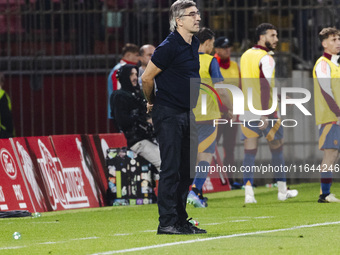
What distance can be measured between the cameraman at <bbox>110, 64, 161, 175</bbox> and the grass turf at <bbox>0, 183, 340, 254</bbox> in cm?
72

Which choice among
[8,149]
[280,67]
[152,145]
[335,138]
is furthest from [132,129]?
[280,67]

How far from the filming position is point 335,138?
1156 centimetres

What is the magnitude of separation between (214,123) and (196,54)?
377 cm

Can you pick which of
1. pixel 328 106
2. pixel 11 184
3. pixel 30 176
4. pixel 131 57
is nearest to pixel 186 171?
pixel 328 106

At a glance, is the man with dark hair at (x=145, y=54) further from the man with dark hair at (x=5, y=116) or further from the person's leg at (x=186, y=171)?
the person's leg at (x=186, y=171)

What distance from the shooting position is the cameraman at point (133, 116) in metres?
12.4

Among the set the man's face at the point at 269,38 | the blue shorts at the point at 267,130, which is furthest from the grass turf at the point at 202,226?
the man's face at the point at 269,38

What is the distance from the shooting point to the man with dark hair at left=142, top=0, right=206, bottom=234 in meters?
8.16

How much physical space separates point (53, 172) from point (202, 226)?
11.2 ft

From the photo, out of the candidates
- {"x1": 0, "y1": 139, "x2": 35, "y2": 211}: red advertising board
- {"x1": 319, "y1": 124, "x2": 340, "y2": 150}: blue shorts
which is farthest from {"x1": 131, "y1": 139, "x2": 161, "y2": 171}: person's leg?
{"x1": 319, "y1": 124, "x2": 340, "y2": 150}: blue shorts

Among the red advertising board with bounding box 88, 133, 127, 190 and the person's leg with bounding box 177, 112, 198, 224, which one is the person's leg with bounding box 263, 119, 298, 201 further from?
the person's leg with bounding box 177, 112, 198, 224

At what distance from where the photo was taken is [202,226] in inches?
363

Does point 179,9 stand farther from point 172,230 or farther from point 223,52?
point 223,52

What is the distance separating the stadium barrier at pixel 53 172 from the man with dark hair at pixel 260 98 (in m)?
1.91
